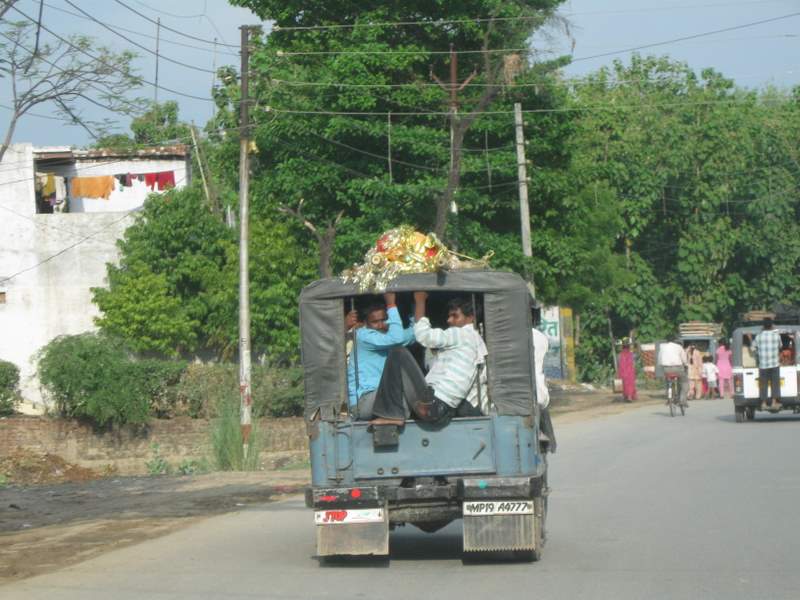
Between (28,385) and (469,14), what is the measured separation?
57.8ft

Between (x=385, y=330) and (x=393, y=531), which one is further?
(x=393, y=531)

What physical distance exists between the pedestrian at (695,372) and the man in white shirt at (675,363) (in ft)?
32.0

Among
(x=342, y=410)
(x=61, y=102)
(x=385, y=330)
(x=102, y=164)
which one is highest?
(x=102, y=164)

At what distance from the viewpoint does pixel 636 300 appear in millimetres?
56781

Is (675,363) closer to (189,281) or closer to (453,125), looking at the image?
(453,125)

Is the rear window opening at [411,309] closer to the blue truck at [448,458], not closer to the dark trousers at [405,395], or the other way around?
the blue truck at [448,458]

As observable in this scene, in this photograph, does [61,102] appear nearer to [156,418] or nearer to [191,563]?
[191,563]

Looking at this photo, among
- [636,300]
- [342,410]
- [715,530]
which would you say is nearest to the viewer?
[342,410]

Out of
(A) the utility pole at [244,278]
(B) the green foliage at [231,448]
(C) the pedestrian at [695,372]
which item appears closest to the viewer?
(B) the green foliage at [231,448]

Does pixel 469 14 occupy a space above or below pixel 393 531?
above

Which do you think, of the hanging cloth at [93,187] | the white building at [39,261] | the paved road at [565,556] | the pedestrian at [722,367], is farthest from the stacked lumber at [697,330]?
the paved road at [565,556]

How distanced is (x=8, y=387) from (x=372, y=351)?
89.5 feet

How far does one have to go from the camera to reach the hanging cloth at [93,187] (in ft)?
130

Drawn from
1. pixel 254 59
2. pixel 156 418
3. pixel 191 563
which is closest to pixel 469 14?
pixel 254 59
